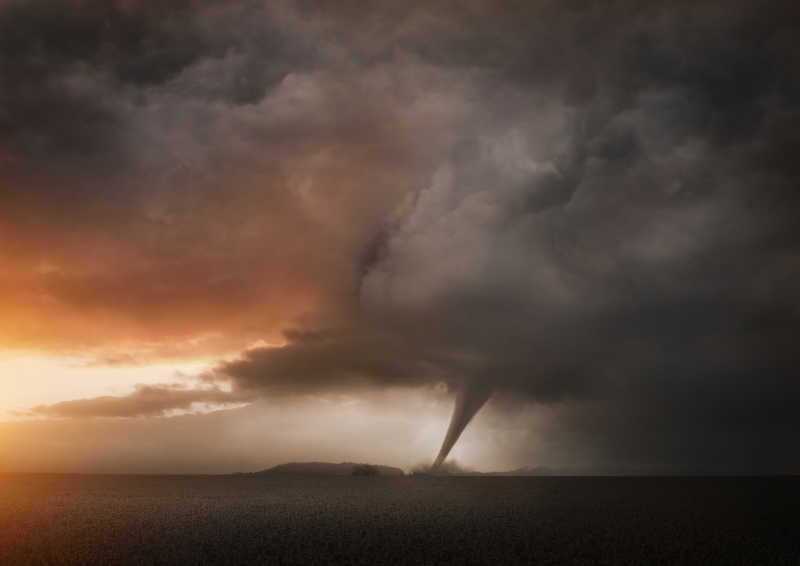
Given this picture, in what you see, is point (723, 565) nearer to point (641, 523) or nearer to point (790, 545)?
point (790, 545)

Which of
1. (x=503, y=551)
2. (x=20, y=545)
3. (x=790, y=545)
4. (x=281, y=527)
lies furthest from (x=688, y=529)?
(x=20, y=545)

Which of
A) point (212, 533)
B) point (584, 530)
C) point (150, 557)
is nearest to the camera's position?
point (150, 557)

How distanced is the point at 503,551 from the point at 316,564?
1350cm

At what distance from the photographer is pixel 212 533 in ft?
168

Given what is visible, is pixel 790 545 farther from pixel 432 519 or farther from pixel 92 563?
pixel 92 563

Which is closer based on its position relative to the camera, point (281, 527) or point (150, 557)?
point (150, 557)

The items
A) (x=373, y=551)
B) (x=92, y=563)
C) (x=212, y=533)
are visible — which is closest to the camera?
(x=92, y=563)

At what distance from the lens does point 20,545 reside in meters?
42.5

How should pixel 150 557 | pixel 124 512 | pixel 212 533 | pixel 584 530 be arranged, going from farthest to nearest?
pixel 124 512 → pixel 584 530 → pixel 212 533 → pixel 150 557

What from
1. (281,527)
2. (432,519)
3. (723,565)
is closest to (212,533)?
(281,527)

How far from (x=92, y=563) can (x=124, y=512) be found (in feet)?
138

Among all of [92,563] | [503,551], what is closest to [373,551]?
[503,551]

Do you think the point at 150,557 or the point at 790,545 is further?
the point at 790,545

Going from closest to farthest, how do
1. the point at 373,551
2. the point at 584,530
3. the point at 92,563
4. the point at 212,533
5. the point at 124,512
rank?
1. the point at 92,563
2. the point at 373,551
3. the point at 212,533
4. the point at 584,530
5. the point at 124,512
